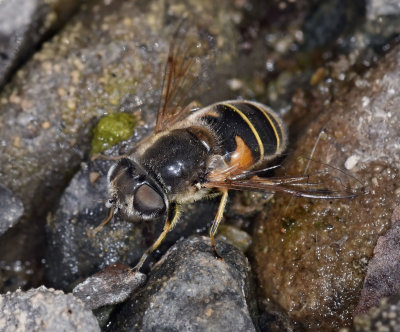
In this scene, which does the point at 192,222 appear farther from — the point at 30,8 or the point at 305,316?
the point at 30,8

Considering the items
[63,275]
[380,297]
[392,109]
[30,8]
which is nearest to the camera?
[380,297]

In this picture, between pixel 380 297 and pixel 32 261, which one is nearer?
pixel 380 297

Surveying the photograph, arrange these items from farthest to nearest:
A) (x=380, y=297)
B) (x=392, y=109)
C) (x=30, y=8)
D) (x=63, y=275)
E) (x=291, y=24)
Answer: (x=291, y=24) → (x=30, y=8) → (x=63, y=275) → (x=392, y=109) → (x=380, y=297)

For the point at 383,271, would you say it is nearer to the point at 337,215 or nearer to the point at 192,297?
the point at 337,215

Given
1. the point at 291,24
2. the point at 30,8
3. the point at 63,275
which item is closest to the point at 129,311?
the point at 63,275

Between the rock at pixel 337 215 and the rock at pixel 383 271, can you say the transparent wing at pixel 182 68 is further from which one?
the rock at pixel 383 271

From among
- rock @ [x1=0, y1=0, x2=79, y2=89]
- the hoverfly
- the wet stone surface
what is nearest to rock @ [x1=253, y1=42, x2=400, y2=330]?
the wet stone surface

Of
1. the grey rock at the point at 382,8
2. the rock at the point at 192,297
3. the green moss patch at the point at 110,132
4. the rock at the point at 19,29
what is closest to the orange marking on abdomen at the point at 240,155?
the rock at the point at 192,297
